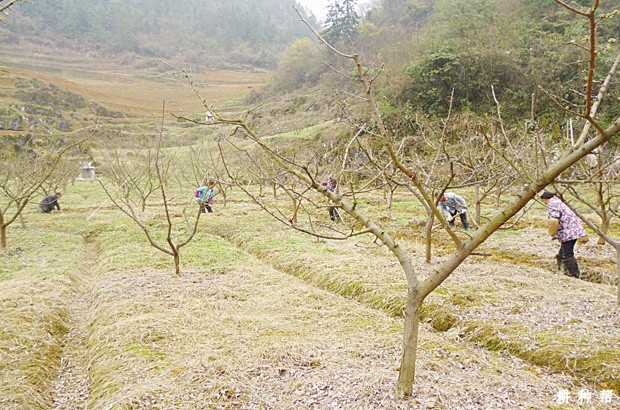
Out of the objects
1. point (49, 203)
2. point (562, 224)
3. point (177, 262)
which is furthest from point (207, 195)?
point (49, 203)

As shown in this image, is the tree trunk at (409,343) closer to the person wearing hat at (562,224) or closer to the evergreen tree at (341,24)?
the person wearing hat at (562,224)

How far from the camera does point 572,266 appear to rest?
24.1 feet

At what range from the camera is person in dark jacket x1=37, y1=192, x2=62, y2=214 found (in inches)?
727

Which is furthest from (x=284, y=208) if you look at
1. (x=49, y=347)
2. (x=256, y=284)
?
(x=49, y=347)

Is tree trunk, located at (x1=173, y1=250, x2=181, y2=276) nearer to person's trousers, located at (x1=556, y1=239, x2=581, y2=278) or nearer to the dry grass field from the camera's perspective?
the dry grass field

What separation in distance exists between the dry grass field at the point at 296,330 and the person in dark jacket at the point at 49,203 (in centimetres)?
913

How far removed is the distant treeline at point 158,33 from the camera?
104750mm

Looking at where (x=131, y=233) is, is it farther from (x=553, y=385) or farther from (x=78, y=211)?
(x=553, y=385)

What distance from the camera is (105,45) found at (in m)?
105

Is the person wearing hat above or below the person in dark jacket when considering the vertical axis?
above

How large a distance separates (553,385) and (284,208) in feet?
53.2

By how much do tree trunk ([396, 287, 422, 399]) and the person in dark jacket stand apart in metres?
19.3

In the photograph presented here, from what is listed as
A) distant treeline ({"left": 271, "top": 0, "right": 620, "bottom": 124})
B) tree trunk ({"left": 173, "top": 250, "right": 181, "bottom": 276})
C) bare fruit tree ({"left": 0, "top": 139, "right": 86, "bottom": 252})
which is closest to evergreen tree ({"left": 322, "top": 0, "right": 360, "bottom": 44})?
distant treeline ({"left": 271, "top": 0, "right": 620, "bottom": 124})

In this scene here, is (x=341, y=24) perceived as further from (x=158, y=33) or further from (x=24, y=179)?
(x=158, y=33)
